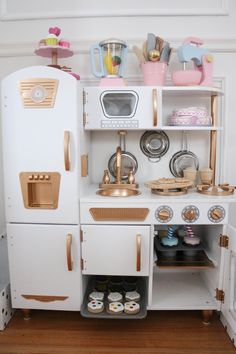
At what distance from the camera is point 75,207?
1500 millimetres

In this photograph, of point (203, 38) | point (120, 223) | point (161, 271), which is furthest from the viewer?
point (161, 271)

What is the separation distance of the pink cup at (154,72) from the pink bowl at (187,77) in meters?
0.08

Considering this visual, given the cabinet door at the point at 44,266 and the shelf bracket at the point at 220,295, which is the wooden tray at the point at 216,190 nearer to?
the shelf bracket at the point at 220,295

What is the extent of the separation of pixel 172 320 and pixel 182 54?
156cm

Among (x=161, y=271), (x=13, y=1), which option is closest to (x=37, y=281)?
(x=161, y=271)

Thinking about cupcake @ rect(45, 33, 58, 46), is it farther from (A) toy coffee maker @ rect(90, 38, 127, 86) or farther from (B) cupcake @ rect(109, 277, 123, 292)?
(B) cupcake @ rect(109, 277, 123, 292)

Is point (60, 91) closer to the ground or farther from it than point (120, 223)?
farther from it

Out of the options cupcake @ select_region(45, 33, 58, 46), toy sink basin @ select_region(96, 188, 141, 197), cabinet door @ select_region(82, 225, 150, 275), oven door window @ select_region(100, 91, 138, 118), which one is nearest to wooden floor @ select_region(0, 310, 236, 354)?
cabinet door @ select_region(82, 225, 150, 275)

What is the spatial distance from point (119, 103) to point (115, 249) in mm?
842

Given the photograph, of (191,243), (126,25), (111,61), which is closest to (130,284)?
(191,243)

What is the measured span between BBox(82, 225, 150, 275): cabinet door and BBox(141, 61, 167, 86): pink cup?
853 mm

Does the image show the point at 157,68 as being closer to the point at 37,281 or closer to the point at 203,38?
the point at 203,38

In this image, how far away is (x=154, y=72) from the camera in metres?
1.65

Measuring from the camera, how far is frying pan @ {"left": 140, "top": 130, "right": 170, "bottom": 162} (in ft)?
6.25
